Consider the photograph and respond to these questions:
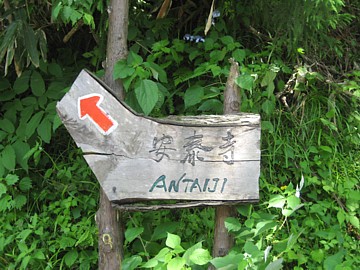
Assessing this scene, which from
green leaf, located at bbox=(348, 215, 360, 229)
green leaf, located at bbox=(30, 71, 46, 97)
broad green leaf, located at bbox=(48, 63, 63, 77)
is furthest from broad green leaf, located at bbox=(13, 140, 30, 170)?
green leaf, located at bbox=(348, 215, 360, 229)

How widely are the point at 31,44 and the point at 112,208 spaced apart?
→ 3.05 ft

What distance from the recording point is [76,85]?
205cm

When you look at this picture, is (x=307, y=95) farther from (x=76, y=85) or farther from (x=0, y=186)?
(x=0, y=186)

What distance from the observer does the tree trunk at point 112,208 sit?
2.14 metres

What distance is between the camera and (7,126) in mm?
2734

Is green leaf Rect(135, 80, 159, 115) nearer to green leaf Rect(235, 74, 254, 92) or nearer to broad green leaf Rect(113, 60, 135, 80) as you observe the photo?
broad green leaf Rect(113, 60, 135, 80)

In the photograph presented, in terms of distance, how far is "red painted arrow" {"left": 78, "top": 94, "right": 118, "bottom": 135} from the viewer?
2.02 meters

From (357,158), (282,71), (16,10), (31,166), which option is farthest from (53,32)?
(357,158)

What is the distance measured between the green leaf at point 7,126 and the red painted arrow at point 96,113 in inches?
33.4

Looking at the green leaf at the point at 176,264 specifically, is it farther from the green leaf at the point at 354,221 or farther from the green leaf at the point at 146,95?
the green leaf at the point at 354,221

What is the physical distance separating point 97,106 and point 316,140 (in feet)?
4.42

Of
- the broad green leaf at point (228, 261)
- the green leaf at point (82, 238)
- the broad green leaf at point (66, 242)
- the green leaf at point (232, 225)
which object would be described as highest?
the green leaf at point (232, 225)

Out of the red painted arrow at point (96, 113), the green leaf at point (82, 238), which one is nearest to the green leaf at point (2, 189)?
the green leaf at point (82, 238)

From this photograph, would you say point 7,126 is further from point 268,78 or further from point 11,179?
point 268,78
